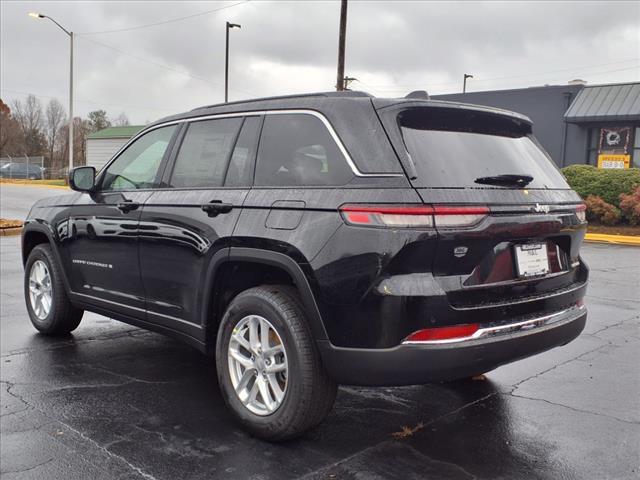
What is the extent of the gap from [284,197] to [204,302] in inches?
35.4

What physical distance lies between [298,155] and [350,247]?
0.77m

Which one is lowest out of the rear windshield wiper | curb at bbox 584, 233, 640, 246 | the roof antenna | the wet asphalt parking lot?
the wet asphalt parking lot

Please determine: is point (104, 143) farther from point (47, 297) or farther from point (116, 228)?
point (116, 228)

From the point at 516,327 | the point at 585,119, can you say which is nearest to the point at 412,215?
the point at 516,327

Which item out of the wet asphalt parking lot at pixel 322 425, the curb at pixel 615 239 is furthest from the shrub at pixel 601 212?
the wet asphalt parking lot at pixel 322 425

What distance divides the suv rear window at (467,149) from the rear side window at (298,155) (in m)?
0.38

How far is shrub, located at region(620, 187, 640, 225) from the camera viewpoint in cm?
1614

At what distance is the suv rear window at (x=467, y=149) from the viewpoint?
3.13 m

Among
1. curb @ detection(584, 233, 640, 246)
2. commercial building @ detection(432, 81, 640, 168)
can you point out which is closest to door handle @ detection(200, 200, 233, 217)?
curb @ detection(584, 233, 640, 246)

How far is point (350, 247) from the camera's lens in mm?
2984

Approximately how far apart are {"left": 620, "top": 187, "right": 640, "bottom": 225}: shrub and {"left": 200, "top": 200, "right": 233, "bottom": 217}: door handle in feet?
49.4

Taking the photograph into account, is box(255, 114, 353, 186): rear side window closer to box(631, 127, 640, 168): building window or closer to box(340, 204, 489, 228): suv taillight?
box(340, 204, 489, 228): suv taillight

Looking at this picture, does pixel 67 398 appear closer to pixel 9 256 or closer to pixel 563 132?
pixel 9 256

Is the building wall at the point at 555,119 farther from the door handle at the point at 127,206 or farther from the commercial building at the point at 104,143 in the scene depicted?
the commercial building at the point at 104,143
